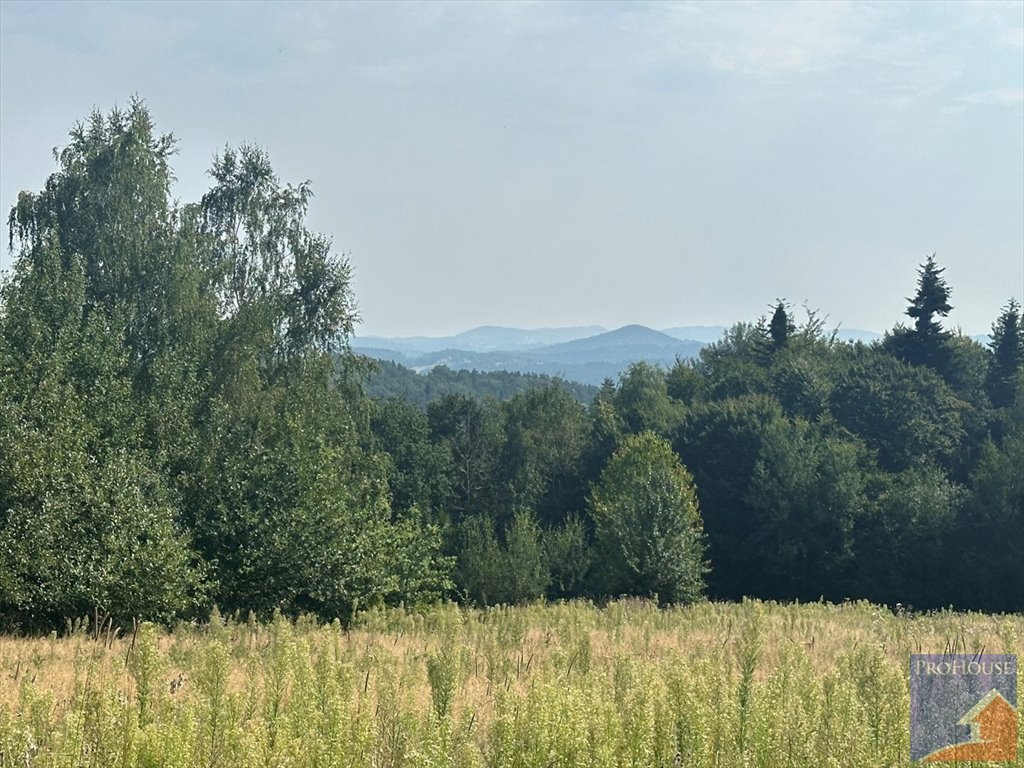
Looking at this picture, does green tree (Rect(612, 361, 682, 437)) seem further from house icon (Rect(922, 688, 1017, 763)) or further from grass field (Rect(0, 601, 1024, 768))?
house icon (Rect(922, 688, 1017, 763))

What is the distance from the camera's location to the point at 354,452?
33594mm

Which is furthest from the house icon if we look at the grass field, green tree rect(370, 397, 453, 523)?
green tree rect(370, 397, 453, 523)

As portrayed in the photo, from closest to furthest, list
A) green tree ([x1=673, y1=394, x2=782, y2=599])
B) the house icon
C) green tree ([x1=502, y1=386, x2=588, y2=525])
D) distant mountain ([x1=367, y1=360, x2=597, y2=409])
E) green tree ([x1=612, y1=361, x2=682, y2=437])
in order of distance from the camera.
A: 1. the house icon
2. green tree ([x1=673, y1=394, x2=782, y2=599])
3. green tree ([x1=502, y1=386, x2=588, y2=525])
4. green tree ([x1=612, y1=361, x2=682, y2=437])
5. distant mountain ([x1=367, y1=360, x2=597, y2=409])

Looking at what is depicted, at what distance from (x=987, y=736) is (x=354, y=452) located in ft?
91.7

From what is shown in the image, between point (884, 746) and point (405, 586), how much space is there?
69.0ft

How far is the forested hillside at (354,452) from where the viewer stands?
871 inches

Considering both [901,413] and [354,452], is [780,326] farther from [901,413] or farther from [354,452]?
[354,452]

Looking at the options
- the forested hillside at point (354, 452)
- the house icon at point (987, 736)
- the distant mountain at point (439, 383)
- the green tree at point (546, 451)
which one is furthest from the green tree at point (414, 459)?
the distant mountain at point (439, 383)

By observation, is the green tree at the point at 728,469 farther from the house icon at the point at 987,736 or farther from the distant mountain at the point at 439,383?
the distant mountain at the point at 439,383

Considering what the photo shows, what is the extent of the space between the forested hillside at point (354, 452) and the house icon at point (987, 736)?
1616 centimetres

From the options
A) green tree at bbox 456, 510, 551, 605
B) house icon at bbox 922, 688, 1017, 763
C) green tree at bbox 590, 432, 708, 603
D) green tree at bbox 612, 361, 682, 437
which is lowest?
green tree at bbox 456, 510, 551, 605

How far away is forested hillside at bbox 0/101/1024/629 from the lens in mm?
22125

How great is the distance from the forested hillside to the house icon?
16.2 meters

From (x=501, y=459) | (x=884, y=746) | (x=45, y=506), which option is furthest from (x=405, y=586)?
(x=501, y=459)
